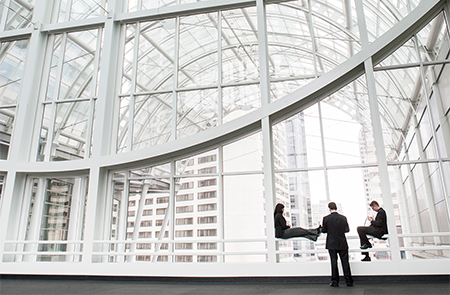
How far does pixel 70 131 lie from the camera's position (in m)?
11.8

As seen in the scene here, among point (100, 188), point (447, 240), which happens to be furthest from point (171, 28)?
point (447, 240)

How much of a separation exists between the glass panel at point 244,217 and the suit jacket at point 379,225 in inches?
104

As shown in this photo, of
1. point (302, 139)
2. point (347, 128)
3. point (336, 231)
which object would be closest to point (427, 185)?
point (347, 128)

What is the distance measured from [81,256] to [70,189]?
7.16 feet

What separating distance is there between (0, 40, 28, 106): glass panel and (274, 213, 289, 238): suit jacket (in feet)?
33.6

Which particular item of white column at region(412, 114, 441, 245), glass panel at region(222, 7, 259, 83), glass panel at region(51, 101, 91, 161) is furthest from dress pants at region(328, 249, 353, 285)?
glass panel at region(51, 101, 91, 161)

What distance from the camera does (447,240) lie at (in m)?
8.17

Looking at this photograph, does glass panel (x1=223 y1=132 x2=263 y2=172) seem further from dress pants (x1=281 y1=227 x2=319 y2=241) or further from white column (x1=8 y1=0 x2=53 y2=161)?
white column (x1=8 y1=0 x2=53 y2=161)

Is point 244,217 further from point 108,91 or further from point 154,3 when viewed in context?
point 154,3

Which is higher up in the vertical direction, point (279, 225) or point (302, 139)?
point (302, 139)

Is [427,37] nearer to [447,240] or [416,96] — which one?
[416,96]

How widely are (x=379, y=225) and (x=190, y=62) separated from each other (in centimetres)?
734

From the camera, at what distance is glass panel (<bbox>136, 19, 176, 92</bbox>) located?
37.8ft

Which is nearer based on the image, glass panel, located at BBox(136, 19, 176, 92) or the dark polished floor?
the dark polished floor
